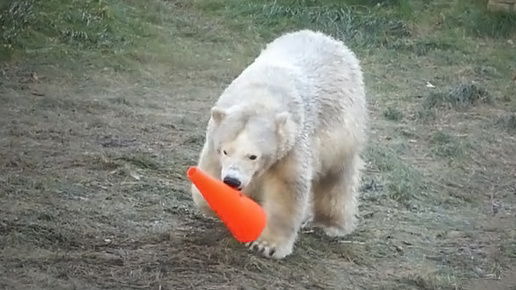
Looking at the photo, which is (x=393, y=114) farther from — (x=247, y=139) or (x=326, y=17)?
(x=247, y=139)

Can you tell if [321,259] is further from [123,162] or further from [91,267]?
[123,162]

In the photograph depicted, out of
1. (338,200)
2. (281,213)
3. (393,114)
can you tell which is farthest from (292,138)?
(393,114)

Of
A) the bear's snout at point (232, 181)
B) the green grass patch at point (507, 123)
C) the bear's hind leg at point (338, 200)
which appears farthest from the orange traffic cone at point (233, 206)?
the green grass patch at point (507, 123)

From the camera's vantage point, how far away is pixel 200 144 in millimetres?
6430

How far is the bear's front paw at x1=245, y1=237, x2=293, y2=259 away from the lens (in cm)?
455

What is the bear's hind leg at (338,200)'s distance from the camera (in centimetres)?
512

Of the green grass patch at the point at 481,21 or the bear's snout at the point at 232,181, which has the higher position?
the bear's snout at the point at 232,181

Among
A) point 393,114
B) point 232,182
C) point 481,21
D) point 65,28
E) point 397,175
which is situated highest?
point 232,182

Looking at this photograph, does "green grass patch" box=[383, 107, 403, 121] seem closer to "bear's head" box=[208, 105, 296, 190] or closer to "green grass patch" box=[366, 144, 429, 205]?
"green grass patch" box=[366, 144, 429, 205]

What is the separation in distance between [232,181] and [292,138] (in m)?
0.41

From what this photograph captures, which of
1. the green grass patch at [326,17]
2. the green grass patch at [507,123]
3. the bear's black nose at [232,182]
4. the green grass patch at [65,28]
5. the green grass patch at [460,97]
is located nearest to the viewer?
the bear's black nose at [232,182]

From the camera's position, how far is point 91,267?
4250mm

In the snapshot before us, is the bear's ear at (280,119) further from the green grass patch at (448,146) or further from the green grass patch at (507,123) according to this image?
the green grass patch at (507,123)

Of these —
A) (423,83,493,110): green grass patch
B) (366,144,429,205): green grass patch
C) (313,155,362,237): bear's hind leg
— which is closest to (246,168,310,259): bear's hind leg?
(313,155,362,237): bear's hind leg
